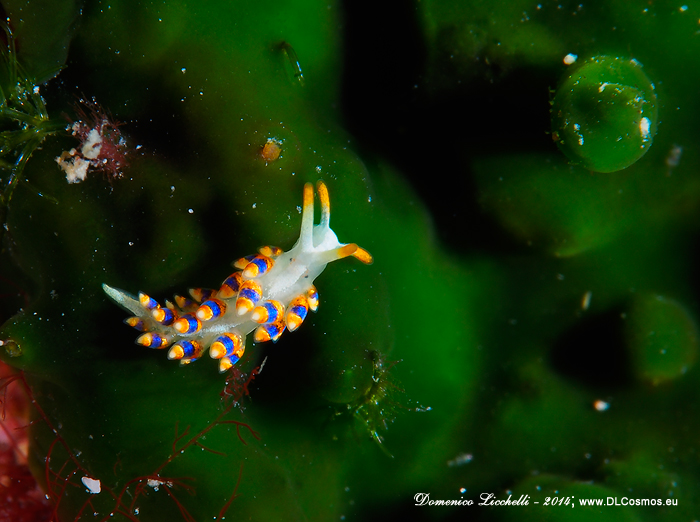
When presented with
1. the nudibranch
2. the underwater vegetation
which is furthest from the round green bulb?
the nudibranch

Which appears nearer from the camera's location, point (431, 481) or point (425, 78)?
point (425, 78)

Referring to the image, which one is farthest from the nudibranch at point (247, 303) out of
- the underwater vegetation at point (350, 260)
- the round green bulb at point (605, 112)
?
the round green bulb at point (605, 112)

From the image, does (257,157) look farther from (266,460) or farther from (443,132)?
(266,460)

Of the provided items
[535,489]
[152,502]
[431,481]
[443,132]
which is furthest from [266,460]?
[443,132]

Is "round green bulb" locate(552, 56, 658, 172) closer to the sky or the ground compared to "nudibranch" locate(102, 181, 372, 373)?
closer to the sky

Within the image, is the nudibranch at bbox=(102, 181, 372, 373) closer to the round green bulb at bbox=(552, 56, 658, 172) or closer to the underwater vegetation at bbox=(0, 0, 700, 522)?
the underwater vegetation at bbox=(0, 0, 700, 522)

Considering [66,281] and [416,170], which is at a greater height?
[416,170]

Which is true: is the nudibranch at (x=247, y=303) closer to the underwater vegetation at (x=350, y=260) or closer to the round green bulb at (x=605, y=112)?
the underwater vegetation at (x=350, y=260)
